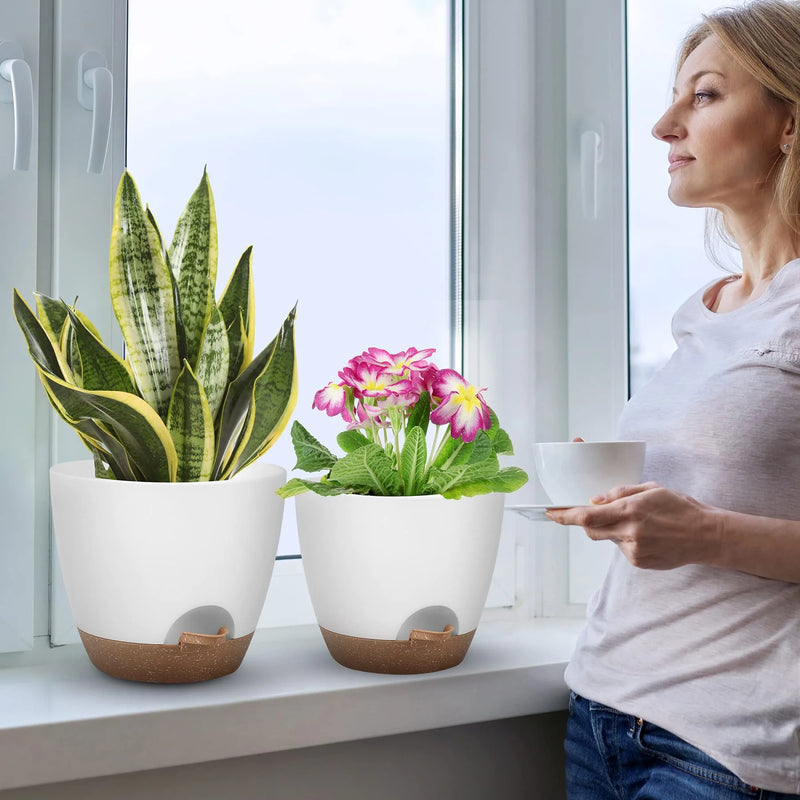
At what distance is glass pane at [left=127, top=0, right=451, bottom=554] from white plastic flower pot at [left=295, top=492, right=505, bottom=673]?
0.24 m

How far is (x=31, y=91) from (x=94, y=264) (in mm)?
216

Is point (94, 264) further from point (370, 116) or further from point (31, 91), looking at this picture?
point (370, 116)

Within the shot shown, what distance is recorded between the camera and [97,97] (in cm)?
106

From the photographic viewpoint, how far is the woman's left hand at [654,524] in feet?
2.56

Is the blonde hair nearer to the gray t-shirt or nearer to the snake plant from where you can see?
the gray t-shirt

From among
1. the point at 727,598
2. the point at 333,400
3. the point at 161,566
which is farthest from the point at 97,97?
the point at 727,598

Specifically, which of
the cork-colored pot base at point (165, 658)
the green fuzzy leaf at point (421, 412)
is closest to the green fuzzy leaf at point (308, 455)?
the green fuzzy leaf at point (421, 412)

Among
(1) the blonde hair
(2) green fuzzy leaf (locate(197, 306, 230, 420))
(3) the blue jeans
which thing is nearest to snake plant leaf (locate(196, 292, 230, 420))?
(2) green fuzzy leaf (locate(197, 306, 230, 420))

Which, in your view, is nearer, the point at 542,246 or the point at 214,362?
the point at 214,362

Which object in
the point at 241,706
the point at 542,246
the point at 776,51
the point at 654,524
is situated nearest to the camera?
the point at 654,524

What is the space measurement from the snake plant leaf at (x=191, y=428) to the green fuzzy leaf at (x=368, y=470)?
0.47 feet

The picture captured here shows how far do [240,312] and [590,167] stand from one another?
68cm

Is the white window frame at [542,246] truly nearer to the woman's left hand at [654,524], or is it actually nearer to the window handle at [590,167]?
the window handle at [590,167]

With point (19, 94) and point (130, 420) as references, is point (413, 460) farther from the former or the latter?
point (19, 94)
